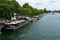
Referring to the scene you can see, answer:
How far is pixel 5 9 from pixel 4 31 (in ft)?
55.5

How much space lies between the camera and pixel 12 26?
177 ft

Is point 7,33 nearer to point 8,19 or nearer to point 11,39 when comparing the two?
point 11,39

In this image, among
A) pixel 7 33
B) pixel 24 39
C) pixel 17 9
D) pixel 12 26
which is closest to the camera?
pixel 24 39

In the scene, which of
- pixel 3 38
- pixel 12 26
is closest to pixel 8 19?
pixel 12 26

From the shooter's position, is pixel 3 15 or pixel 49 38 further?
pixel 3 15

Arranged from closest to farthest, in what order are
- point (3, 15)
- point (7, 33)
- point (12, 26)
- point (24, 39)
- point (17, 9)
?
point (24, 39) < point (7, 33) < point (12, 26) < point (3, 15) < point (17, 9)

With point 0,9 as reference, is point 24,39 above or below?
below

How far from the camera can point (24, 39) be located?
43.0m

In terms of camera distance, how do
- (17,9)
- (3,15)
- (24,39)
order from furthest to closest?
1. (17,9)
2. (3,15)
3. (24,39)

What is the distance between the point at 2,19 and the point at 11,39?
2876cm

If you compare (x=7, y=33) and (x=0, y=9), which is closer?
(x=7, y=33)

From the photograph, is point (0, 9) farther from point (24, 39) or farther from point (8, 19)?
point (24, 39)

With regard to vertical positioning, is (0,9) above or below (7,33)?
above

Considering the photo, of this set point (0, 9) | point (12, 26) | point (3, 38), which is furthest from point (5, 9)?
point (3, 38)
